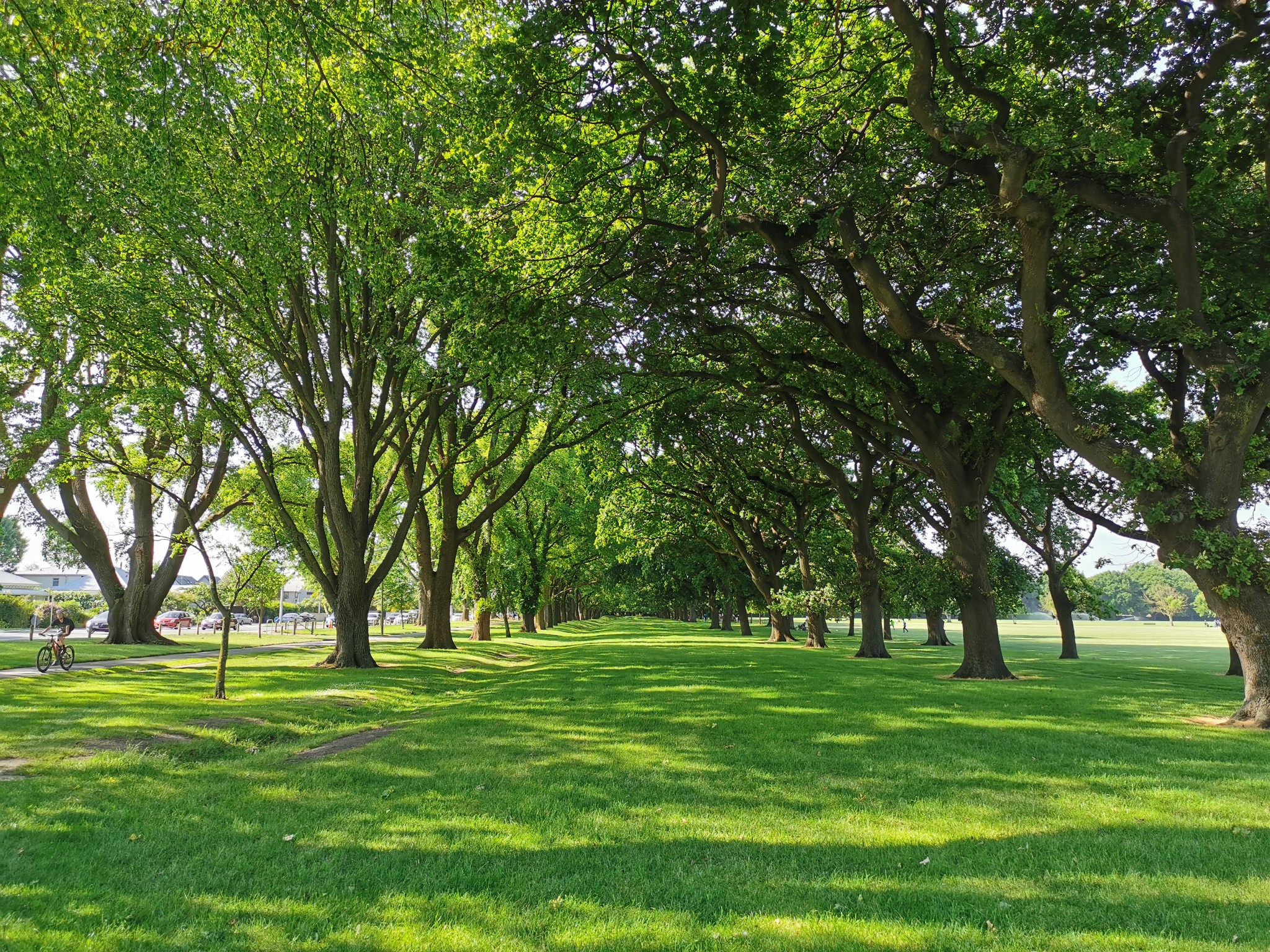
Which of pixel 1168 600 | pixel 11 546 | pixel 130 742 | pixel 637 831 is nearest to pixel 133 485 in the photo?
pixel 130 742

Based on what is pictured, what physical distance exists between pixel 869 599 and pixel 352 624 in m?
17.5

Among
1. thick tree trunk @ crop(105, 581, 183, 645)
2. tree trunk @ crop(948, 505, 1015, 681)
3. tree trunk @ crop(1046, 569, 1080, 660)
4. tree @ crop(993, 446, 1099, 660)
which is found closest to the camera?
tree trunk @ crop(948, 505, 1015, 681)

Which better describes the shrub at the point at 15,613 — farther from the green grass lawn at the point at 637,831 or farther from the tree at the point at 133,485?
the green grass lawn at the point at 637,831

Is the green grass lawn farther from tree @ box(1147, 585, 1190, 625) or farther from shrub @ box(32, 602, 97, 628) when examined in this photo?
tree @ box(1147, 585, 1190, 625)

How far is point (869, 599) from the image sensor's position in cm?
2608

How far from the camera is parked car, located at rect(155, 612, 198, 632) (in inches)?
2315

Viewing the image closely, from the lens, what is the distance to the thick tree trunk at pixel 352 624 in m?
19.4

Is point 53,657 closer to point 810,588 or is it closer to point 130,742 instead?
point 130,742

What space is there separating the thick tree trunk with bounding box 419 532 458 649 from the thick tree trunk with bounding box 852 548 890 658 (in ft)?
47.4

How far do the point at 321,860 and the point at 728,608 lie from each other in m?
55.2

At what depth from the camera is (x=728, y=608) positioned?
58.5m

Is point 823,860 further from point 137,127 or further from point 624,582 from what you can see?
point 624,582

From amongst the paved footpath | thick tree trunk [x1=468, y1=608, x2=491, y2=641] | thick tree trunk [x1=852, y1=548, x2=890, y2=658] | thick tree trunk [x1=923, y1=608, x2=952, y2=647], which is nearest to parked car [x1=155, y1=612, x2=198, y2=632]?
the paved footpath

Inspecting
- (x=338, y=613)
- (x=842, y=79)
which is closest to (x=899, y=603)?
(x=842, y=79)
